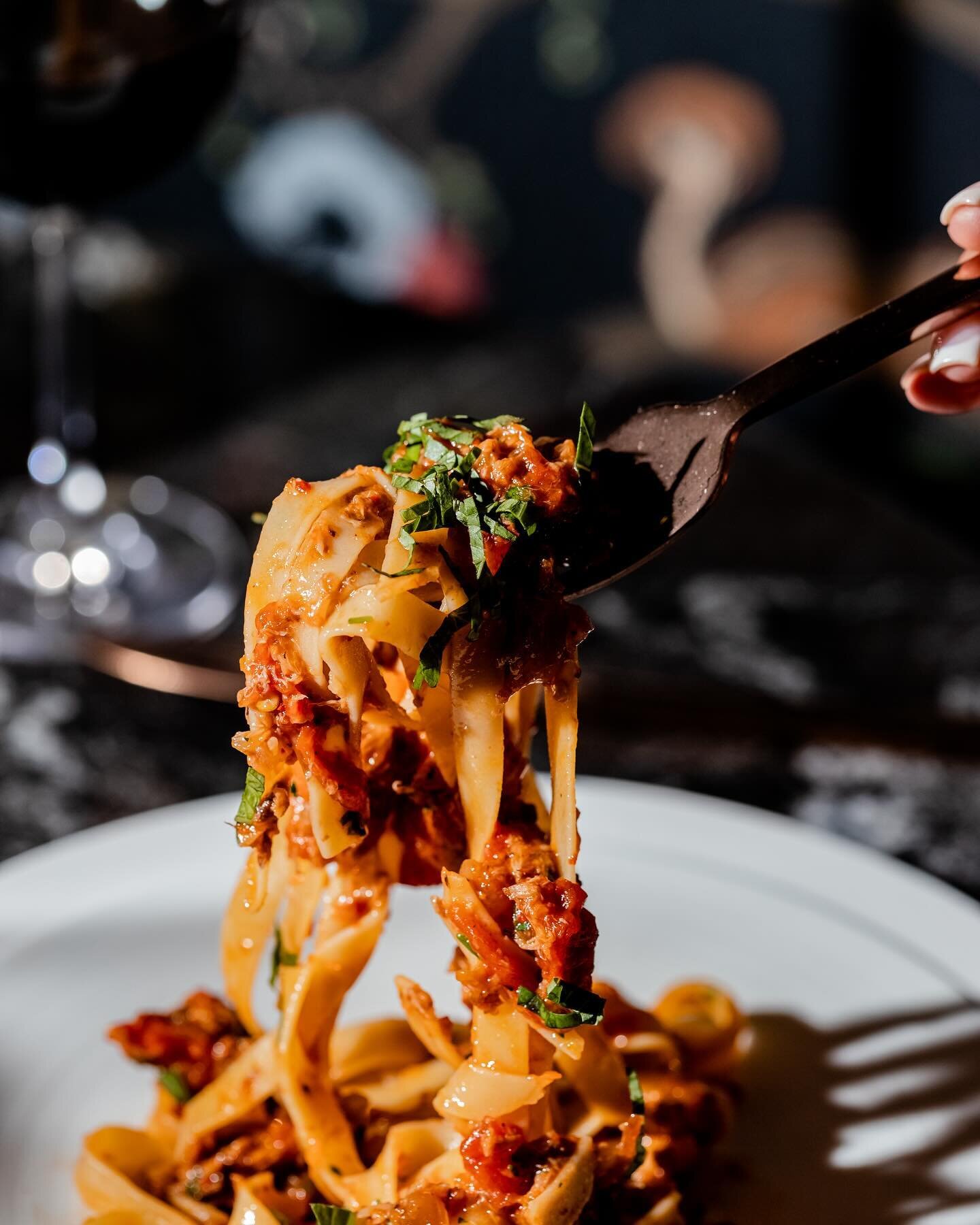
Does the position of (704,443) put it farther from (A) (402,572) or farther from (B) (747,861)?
(B) (747,861)

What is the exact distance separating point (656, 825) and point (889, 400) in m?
3.46

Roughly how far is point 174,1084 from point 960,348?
1.18 m

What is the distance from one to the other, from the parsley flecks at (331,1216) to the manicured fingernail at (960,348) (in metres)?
1.11

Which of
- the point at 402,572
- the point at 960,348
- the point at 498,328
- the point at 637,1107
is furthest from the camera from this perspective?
the point at 498,328

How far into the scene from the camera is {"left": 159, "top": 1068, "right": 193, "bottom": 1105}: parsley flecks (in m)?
1.67

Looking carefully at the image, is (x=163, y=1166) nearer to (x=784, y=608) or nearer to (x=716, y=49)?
(x=784, y=608)

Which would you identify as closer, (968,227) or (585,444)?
(585,444)

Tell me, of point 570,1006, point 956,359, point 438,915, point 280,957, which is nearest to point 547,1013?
point 570,1006

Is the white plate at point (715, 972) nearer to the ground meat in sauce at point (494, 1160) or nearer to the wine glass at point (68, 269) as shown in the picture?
the ground meat in sauce at point (494, 1160)

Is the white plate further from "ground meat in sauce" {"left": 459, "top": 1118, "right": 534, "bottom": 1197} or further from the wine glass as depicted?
the wine glass

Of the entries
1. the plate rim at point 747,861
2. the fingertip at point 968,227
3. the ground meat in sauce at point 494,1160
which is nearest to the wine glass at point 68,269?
the plate rim at point 747,861

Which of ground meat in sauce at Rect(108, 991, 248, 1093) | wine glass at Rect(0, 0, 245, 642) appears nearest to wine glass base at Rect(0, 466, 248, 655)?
wine glass at Rect(0, 0, 245, 642)

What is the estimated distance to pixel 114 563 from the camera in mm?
2979

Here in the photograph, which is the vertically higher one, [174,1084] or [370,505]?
[370,505]
